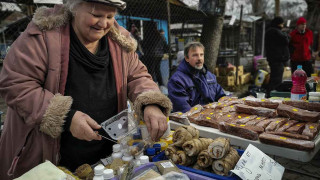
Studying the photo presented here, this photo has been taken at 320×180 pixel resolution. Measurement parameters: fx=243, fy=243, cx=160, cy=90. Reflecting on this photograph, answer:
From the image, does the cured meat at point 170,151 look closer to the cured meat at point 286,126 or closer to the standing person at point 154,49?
the cured meat at point 286,126

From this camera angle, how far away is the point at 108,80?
73.1 inches

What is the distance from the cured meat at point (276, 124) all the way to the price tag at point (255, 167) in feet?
1.52

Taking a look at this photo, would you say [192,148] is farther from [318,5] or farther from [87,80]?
[318,5]

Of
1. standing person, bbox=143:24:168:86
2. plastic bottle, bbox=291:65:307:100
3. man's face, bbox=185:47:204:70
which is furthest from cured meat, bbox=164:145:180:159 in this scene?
standing person, bbox=143:24:168:86

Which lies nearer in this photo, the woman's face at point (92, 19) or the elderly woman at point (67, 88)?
the elderly woman at point (67, 88)

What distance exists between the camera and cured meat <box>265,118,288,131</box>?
2109mm

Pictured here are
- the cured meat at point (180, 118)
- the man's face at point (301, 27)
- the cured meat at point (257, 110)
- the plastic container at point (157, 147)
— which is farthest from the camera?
the man's face at point (301, 27)

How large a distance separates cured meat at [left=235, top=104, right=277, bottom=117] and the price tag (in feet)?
2.59

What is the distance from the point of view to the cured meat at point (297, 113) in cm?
218

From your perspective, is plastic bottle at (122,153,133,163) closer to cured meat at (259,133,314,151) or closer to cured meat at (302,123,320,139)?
cured meat at (259,133,314,151)

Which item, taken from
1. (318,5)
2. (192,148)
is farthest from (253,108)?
(318,5)

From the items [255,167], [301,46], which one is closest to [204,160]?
[255,167]

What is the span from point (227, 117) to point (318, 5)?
13.2 m

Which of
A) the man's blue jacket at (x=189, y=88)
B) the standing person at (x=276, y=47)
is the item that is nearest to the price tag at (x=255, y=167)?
the man's blue jacket at (x=189, y=88)
